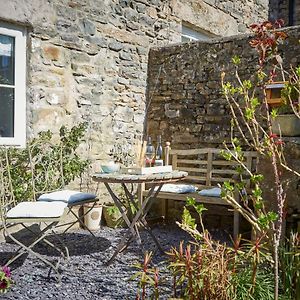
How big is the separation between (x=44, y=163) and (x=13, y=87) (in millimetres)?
874

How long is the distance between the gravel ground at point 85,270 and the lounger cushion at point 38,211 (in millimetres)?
483

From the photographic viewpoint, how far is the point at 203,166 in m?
5.53

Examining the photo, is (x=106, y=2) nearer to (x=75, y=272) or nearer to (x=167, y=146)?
(x=167, y=146)

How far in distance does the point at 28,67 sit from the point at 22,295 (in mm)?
2642

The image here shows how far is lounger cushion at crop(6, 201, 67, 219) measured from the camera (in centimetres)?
336

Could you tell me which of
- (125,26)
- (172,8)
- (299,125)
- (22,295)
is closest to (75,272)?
(22,295)

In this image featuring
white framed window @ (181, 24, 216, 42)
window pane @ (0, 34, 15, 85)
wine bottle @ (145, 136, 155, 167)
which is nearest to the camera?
wine bottle @ (145, 136, 155, 167)

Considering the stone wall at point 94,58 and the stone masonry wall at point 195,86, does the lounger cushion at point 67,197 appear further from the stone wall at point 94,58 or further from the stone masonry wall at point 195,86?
the stone masonry wall at point 195,86

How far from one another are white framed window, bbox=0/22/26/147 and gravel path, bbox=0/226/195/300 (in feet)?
3.61

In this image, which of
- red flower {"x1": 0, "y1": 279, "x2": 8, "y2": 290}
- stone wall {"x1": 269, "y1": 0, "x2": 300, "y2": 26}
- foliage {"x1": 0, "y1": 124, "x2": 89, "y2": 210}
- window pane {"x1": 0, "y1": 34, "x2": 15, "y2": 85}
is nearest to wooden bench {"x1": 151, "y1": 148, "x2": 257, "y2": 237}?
foliage {"x1": 0, "y1": 124, "x2": 89, "y2": 210}

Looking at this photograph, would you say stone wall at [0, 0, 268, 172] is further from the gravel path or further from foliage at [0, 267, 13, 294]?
foliage at [0, 267, 13, 294]

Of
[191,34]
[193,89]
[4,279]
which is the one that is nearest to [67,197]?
[4,279]

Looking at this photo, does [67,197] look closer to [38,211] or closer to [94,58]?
[38,211]

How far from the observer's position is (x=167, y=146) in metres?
5.69
